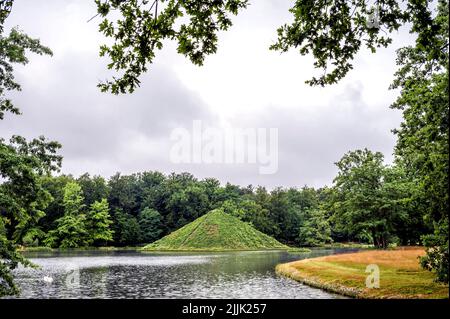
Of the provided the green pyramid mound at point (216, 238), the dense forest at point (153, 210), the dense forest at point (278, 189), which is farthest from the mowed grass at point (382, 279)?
the green pyramid mound at point (216, 238)

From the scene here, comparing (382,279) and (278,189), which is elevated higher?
(278,189)

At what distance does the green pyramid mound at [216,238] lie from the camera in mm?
101812

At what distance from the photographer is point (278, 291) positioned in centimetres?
2759

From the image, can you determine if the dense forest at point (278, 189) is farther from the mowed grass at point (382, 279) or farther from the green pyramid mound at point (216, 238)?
the green pyramid mound at point (216, 238)

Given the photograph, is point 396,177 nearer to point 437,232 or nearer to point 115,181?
point 437,232

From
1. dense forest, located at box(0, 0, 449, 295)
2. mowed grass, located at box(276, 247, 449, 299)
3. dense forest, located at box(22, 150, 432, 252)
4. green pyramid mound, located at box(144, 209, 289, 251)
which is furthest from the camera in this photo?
dense forest, located at box(22, 150, 432, 252)

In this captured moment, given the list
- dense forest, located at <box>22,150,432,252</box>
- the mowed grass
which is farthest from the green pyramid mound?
the mowed grass

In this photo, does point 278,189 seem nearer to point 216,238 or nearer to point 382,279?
point 216,238

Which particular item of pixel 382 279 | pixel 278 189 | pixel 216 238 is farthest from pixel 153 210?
pixel 382 279

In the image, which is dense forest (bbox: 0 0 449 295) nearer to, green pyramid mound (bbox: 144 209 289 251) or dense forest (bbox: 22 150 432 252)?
dense forest (bbox: 22 150 432 252)

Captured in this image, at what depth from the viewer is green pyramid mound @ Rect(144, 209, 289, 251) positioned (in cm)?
10181

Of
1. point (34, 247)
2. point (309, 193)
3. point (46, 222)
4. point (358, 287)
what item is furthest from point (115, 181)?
point (358, 287)

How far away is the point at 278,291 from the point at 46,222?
99.8 meters

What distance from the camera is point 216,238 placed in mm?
103875
